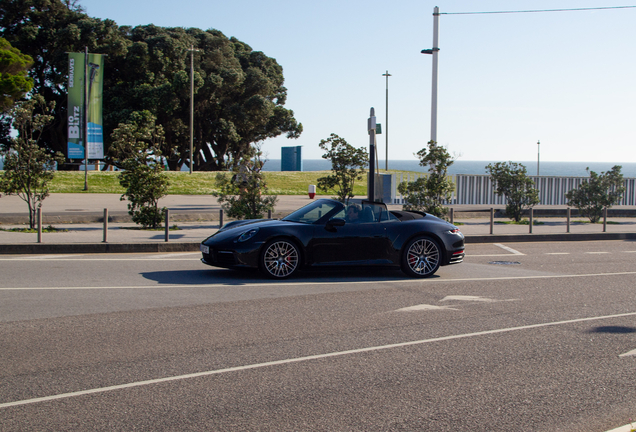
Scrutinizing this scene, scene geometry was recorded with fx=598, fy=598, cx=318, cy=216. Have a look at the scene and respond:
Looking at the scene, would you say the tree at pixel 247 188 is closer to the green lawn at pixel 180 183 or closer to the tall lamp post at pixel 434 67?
the tall lamp post at pixel 434 67

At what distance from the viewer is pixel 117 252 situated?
13336 mm

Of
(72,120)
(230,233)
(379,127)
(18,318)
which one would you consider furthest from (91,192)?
(18,318)

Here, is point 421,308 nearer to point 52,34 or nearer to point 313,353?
point 313,353

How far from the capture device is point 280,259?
9836 mm

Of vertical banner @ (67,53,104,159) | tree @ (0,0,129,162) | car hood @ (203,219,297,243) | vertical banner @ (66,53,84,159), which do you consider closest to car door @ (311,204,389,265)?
car hood @ (203,219,297,243)

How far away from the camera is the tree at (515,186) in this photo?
862 inches

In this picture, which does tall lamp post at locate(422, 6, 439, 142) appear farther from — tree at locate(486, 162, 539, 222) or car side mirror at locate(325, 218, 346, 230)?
car side mirror at locate(325, 218, 346, 230)

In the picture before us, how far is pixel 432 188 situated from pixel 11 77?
2829cm

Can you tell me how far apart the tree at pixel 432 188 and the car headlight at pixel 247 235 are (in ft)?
32.4

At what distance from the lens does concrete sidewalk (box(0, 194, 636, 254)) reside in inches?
526

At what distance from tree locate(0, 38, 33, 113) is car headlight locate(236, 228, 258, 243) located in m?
30.9

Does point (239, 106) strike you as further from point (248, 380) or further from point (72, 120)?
point (248, 380)

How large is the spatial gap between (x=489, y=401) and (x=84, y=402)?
3.01 meters

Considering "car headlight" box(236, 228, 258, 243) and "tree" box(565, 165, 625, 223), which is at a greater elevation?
"tree" box(565, 165, 625, 223)
